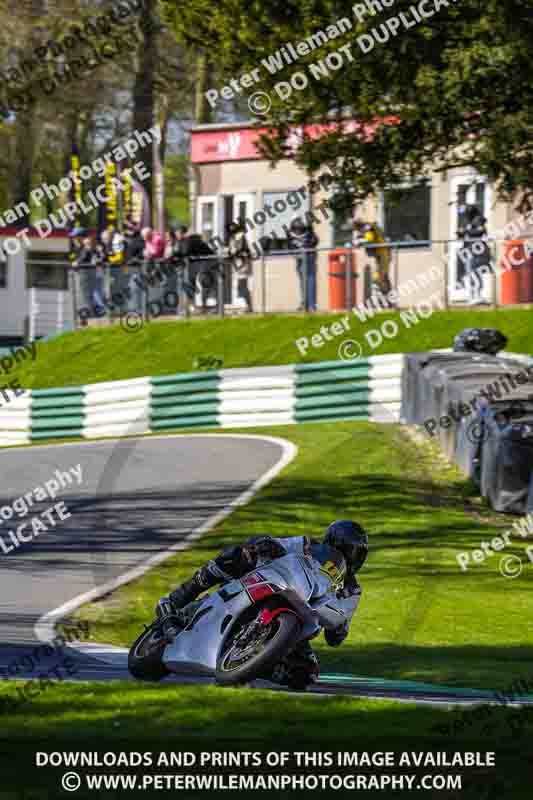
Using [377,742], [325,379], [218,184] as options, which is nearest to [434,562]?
[377,742]

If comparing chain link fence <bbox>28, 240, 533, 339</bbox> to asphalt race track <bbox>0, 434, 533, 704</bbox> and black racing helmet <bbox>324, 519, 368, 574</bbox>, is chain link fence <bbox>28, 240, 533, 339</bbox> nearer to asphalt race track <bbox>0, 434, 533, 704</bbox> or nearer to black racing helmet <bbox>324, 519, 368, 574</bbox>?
asphalt race track <bbox>0, 434, 533, 704</bbox>

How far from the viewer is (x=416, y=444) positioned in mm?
20703

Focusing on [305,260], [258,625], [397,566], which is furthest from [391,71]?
[305,260]

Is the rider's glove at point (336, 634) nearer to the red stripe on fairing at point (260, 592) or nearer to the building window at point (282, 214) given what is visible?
the red stripe on fairing at point (260, 592)

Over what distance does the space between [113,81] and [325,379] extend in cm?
3566

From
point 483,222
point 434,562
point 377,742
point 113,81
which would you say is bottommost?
point 434,562

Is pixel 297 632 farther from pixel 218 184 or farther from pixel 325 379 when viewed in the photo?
pixel 218 184

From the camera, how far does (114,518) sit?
1614 centimetres

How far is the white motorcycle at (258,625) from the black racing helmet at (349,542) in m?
0.05

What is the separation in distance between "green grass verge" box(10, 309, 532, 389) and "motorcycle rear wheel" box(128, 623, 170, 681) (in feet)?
57.9

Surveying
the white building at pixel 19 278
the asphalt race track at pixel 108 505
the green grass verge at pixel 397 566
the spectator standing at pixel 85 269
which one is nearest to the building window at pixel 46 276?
the white building at pixel 19 278

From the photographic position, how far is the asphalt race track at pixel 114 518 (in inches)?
354

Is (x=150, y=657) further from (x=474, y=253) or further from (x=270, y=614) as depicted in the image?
(x=474, y=253)

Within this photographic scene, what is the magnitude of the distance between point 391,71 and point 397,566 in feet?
17.4
